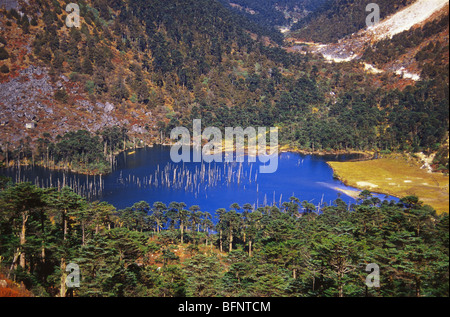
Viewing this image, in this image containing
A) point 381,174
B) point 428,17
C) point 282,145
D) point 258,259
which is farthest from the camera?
point 428,17

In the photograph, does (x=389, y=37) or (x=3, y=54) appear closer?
(x=3, y=54)

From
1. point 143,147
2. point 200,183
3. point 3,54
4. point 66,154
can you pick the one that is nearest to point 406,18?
point 143,147

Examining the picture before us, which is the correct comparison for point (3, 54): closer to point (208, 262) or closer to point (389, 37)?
point (208, 262)

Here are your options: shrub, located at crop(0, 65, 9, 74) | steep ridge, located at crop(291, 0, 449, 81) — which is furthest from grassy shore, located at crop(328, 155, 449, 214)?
shrub, located at crop(0, 65, 9, 74)

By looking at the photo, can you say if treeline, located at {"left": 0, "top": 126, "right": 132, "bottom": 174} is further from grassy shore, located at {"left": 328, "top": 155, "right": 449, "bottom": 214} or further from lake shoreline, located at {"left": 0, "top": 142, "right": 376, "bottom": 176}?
grassy shore, located at {"left": 328, "top": 155, "right": 449, "bottom": 214}

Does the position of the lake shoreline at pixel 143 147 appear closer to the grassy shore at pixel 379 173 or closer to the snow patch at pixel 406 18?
the grassy shore at pixel 379 173

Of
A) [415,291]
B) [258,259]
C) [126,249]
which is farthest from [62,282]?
[415,291]
